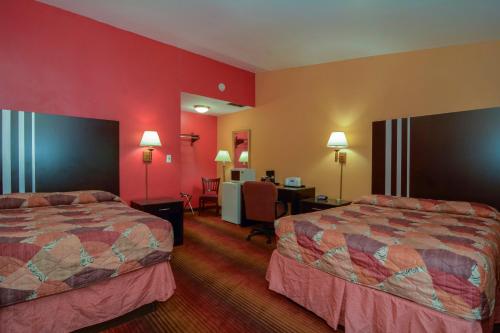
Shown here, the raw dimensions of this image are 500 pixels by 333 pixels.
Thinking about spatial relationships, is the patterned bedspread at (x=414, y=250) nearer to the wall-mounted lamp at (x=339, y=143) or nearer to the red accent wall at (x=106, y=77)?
the wall-mounted lamp at (x=339, y=143)

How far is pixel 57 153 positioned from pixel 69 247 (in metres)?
1.94

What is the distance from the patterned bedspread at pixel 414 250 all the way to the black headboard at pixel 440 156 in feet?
1.40

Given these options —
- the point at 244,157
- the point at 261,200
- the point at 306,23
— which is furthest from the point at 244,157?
the point at 306,23

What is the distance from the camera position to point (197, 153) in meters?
6.03

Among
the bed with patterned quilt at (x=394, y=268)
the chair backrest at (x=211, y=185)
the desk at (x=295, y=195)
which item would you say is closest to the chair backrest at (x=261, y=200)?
the desk at (x=295, y=195)

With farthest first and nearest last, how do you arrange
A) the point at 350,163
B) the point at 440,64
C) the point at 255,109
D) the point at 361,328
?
the point at 255,109
the point at 350,163
the point at 440,64
the point at 361,328

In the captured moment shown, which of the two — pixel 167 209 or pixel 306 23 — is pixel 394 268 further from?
pixel 167 209

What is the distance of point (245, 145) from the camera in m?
5.56

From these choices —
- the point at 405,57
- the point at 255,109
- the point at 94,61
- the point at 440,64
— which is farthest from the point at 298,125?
the point at 94,61

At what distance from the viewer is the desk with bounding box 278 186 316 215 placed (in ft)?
13.4

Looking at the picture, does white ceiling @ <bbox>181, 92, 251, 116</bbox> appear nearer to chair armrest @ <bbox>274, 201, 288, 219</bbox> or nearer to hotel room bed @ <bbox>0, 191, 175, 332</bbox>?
chair armrest @ <bbox>274, 201, 288, 219</bbox>

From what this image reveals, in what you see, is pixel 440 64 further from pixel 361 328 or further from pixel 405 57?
pixel 361 328

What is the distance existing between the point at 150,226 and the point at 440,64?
11.8 ft

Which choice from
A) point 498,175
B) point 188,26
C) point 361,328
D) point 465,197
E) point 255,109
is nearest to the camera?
point 361,328
